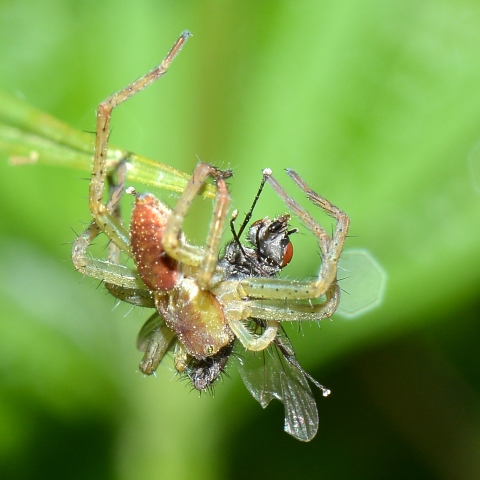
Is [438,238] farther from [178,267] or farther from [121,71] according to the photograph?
[121,71]

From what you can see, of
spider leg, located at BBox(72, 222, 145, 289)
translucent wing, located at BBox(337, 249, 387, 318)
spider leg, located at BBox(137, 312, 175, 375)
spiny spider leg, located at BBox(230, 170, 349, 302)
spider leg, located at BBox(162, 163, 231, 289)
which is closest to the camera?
spider leg, located at BBox(162, 163, 231, 289)

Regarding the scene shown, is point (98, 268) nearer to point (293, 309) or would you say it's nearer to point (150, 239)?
point (150, 239)

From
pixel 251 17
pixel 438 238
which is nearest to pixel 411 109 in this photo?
pixel 438 238

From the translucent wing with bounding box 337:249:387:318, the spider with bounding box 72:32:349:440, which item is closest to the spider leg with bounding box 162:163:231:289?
the spider with bounding box 72:32:349:440

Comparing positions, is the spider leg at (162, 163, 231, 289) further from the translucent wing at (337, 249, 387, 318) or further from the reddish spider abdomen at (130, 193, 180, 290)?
the translucent wing at (337, 249, 387, 318)

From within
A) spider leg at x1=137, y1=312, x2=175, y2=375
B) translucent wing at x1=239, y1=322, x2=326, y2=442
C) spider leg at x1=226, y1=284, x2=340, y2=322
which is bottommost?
spider leg at x1=137, y1=312, x2=175, y2=375

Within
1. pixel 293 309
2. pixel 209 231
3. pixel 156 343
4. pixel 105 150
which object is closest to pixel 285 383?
pixel 293 309
